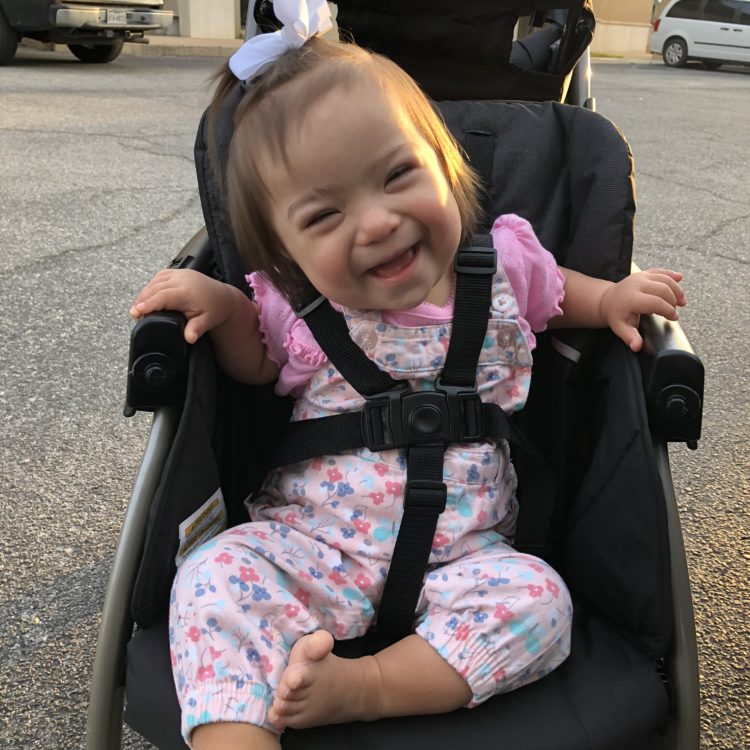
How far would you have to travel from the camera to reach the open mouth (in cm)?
134

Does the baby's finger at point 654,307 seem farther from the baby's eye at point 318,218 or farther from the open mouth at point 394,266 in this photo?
the baby's eye at point 318,218

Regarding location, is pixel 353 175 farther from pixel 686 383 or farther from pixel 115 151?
pixel 115 151

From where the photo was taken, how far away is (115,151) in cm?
530

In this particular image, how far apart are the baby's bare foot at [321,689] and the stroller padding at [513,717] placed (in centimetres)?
3

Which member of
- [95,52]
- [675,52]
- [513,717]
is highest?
[513,717]

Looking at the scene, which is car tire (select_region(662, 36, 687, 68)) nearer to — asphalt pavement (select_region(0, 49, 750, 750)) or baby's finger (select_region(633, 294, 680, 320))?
asphalt pavement (select_region(0, 49, 750, 750))

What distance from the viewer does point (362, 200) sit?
1.30m

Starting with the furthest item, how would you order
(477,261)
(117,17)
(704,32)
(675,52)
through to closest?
(675,52), (704,32), (117,17), (477,261)

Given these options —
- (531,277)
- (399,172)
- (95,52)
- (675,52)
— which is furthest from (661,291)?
(675,52)

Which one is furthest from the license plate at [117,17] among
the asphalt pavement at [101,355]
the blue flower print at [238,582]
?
the blue flower print at [238,582]

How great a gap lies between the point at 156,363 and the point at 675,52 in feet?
53.3

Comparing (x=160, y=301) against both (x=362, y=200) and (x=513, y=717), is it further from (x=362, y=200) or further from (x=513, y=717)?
(x=513, y=717)

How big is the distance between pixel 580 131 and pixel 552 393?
1.58ft

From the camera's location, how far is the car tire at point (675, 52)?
606 inches
